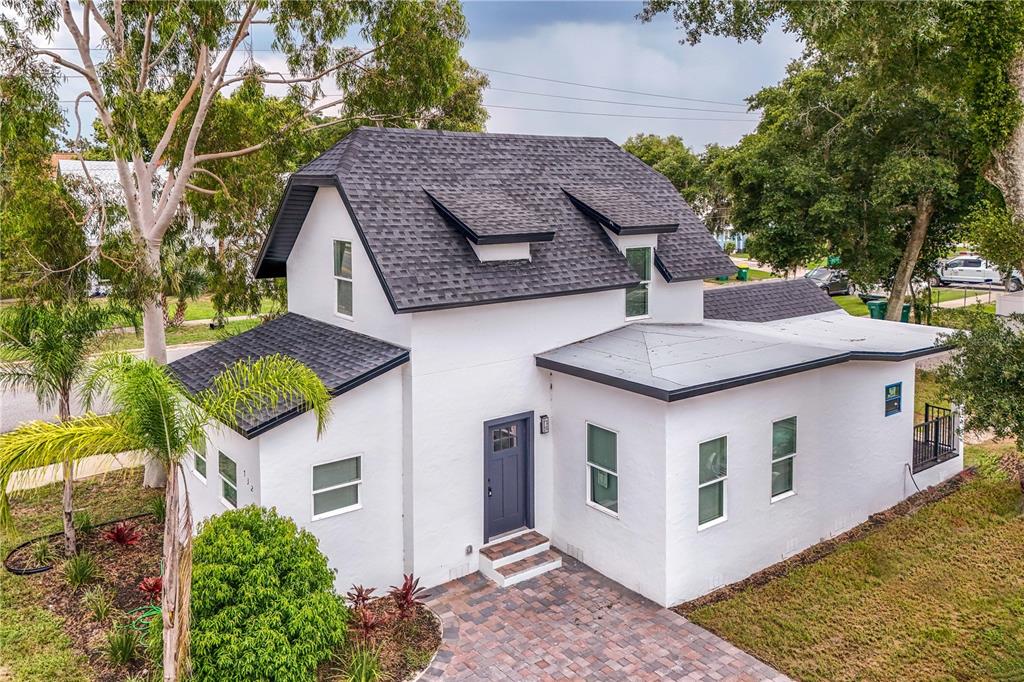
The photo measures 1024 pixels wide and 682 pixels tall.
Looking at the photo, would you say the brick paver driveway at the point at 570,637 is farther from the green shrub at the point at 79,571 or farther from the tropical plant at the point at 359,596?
the green shrub at the point at 79,571

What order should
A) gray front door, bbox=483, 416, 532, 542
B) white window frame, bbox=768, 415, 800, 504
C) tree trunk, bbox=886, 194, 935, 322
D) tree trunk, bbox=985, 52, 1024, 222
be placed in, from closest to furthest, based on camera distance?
tree trunk, bbox=985, 52, 1024, 222 < gray front door, bbox=483, 416, 532, 542 < white window frame, bbox=768, 415, 800, 504 < tree trunk, bbox=886, 194, 935, 322

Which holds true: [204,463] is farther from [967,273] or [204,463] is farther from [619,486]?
[967,273]

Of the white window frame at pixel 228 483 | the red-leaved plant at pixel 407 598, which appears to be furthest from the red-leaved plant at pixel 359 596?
the white window frame at pixel 228 483

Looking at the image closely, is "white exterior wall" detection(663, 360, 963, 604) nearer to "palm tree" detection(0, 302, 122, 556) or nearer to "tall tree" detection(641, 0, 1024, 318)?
"tall tree" detection(641, 0, 1024, 318)

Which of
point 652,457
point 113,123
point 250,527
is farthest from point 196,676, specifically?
point 113,123

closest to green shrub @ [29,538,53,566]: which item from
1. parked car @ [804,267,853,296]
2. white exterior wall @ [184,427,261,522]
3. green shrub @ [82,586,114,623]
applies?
green shrub @ [82,586,114,623]

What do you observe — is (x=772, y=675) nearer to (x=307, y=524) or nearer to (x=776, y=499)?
(x=776, y=499)
